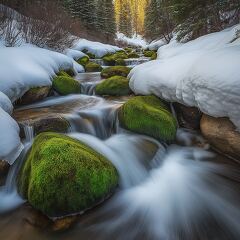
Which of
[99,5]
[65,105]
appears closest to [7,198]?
[65,105]

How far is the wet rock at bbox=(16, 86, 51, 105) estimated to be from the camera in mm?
6020

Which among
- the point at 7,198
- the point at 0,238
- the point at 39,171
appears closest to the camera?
the point at 0,238

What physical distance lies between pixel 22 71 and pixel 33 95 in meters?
0.59

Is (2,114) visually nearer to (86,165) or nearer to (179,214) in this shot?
(86,165)

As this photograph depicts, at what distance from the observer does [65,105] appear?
6191mm

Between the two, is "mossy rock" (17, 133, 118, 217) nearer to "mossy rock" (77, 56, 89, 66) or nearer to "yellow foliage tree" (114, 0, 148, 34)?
"mossy rock" (77, 56, 89, 66)

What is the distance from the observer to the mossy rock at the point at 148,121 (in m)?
4.72

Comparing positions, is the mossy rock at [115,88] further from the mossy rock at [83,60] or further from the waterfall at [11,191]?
the mossy rock at [83,60]

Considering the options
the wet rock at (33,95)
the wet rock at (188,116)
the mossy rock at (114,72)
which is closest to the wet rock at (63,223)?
the wet rock at (188,116)

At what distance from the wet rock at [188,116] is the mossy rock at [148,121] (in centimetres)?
41

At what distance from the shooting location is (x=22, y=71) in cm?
588

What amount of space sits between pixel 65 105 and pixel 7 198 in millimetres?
3113

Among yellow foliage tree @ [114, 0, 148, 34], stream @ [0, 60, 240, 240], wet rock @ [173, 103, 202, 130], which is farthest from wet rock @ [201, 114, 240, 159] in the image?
yellow foliage tree @ [114, 0, 148, 34]

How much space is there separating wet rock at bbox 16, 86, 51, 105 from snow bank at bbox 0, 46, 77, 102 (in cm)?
12
